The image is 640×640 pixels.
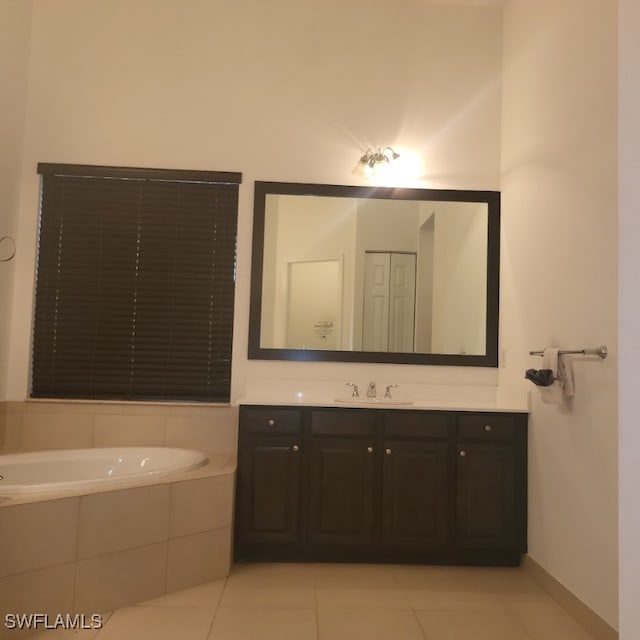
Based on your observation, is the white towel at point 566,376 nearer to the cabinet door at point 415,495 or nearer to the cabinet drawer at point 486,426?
the cabinet drawer at point 486,426

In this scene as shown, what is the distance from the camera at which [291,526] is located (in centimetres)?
263

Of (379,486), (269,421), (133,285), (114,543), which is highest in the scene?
(133,285)

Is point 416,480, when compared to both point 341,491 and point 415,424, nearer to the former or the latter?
point 415,424

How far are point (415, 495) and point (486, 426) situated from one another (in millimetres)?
519

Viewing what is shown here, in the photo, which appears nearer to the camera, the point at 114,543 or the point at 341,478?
the point at 114,543

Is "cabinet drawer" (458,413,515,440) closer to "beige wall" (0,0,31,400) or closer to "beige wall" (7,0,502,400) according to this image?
"beige wall" (7,0,502,400)

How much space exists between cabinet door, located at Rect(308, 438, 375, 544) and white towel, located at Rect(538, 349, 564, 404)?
0.90 m

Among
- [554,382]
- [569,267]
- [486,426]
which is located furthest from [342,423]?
[569,267]

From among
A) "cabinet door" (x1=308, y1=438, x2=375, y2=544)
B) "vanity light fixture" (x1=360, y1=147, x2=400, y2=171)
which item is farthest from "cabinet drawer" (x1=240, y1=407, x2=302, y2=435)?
"vanity light fixture" (x1=360, y1=147, x2=400, y2=171)

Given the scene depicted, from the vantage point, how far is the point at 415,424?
8.91 ft

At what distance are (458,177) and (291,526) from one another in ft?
7.56

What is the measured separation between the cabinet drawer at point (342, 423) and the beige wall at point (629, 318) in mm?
1868

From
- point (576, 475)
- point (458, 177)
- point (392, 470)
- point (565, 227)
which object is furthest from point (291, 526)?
point (458, 177)

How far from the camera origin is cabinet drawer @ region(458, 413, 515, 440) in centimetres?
272
